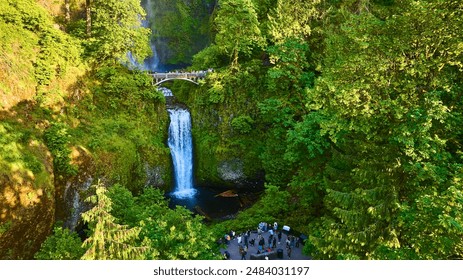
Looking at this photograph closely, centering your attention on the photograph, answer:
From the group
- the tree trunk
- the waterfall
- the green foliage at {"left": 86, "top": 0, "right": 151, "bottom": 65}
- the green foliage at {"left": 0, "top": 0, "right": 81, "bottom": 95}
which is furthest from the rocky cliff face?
the waterfall

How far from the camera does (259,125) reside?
3138 centimetres

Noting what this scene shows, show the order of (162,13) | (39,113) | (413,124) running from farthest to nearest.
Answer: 1. (162,13)
2. (39,113)
3. (413,124)

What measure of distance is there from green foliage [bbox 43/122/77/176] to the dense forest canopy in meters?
0.13

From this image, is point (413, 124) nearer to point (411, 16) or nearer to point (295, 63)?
point (411, 16)

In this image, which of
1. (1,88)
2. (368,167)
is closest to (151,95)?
(1,88)

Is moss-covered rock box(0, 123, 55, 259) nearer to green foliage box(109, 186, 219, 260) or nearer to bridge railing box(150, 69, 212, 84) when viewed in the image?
green foliage box(109, 186, 219, 260)

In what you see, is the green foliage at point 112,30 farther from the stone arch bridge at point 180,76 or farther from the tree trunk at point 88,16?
the stone arch bridge at point 180,76

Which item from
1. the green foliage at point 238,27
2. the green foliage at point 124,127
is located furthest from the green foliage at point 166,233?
the green foliage at point 238,27

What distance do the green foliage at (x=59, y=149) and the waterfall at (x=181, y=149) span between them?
11.1m

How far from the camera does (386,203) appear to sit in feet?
40.9

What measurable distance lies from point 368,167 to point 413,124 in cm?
315

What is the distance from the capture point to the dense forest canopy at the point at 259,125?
11.5m

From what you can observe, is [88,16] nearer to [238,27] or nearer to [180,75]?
[180,75]

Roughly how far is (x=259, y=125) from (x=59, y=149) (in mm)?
17407
